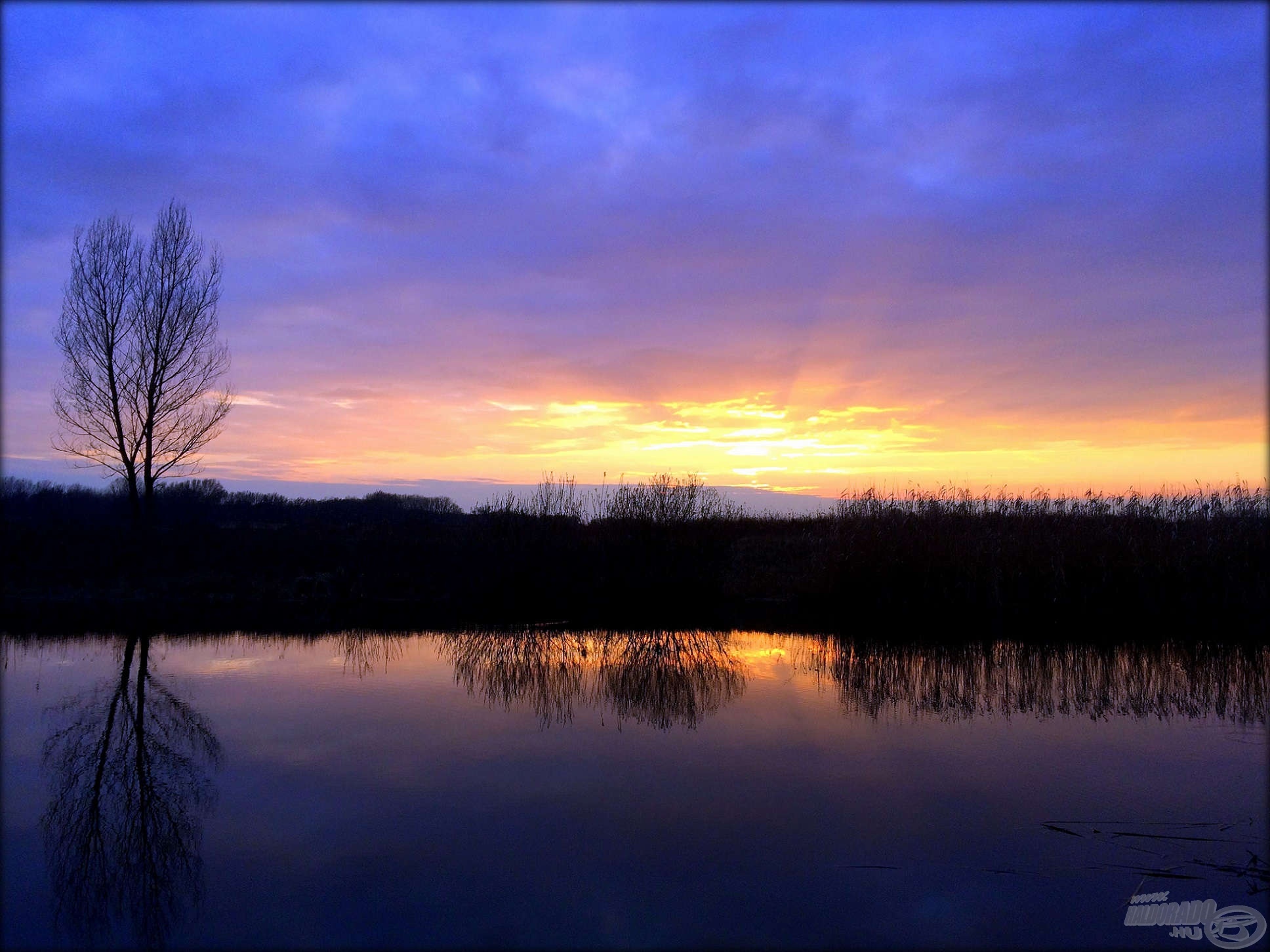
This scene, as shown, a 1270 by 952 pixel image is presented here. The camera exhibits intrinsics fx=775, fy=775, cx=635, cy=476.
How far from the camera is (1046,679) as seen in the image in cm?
787

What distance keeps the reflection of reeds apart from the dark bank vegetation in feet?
4.70

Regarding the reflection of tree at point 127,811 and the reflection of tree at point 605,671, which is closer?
the reflection of tree at point 127,811

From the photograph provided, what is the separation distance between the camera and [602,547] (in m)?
15.1

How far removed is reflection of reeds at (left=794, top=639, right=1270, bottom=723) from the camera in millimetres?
6770

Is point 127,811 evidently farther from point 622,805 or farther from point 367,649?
→ point 367,649

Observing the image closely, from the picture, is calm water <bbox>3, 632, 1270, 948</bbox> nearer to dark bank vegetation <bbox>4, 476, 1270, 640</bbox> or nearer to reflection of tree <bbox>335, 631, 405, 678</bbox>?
reflection of tree <bbox>335, 631, 405, 678</bbox>

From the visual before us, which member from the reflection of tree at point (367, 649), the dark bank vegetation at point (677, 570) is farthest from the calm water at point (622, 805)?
the dark bank vegetation at point (677, 570)

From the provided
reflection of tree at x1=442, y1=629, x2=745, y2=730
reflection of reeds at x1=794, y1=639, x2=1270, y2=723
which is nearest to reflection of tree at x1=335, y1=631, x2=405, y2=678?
reflection of tree at x1=442, y1=629, x2=745, y2=730

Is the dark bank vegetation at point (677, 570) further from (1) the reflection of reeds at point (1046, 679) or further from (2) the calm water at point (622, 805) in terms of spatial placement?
(2) the calm water at point (622, 805)

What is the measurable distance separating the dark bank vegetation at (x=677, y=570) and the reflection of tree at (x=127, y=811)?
4.71m

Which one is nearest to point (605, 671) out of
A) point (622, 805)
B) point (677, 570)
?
point (622, 805)

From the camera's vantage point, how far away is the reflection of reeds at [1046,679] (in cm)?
677

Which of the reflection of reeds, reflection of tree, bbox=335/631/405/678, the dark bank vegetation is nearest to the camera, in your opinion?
the reflection of reeds

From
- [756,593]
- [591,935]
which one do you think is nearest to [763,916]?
[591,935]
